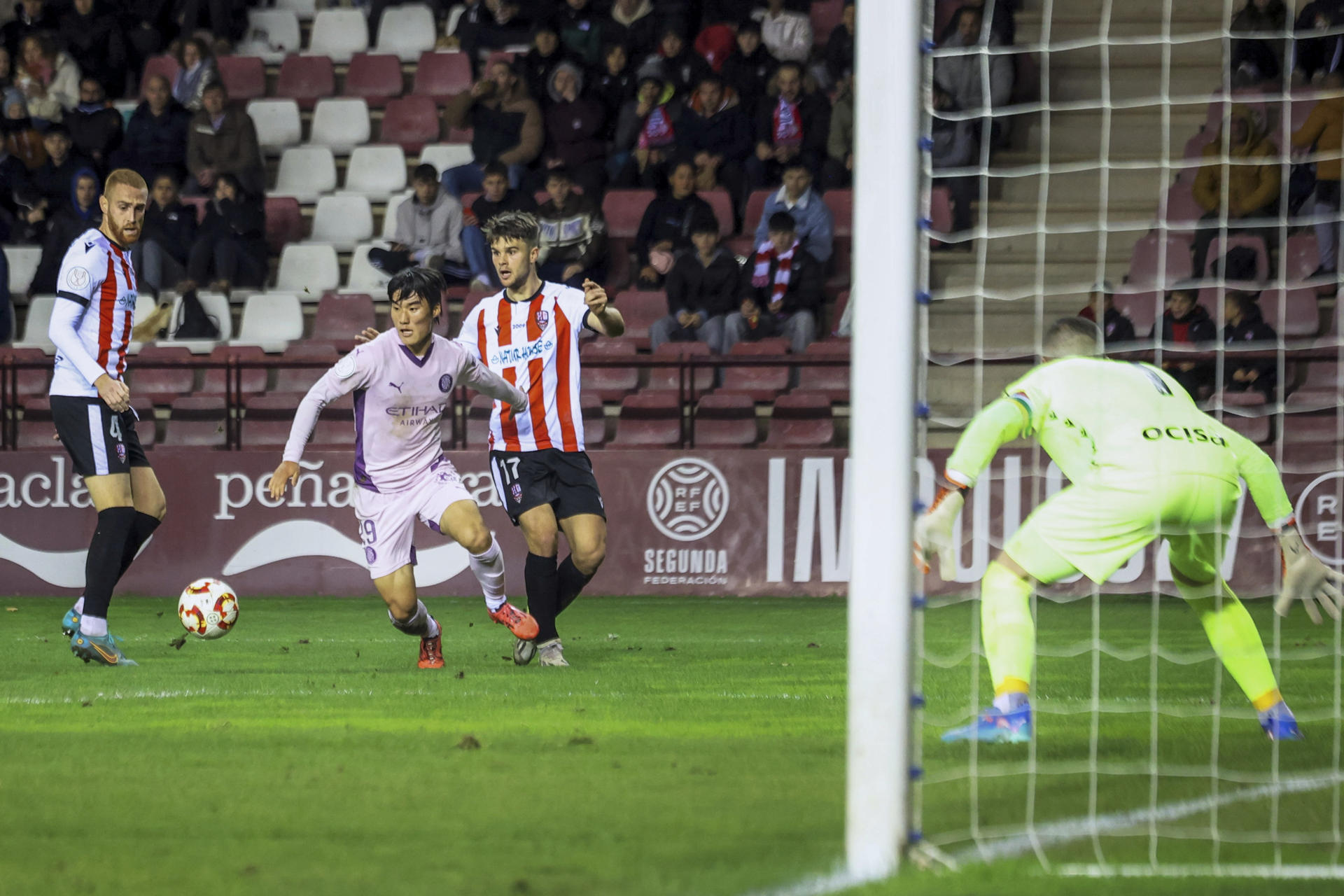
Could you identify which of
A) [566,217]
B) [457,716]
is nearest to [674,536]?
[566,217]

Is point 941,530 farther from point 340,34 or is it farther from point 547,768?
point 340,34

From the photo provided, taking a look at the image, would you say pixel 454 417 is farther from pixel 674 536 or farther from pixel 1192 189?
pixel 1192 189

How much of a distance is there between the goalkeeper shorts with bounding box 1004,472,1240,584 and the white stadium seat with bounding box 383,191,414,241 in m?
10.2

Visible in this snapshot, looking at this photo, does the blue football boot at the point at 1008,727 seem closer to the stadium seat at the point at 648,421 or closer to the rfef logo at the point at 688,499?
the rfef logo at the point at 688,499

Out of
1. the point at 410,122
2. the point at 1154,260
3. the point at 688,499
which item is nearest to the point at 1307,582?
the point at 688,499

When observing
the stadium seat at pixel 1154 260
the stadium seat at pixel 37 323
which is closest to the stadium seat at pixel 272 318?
the stadium seat at pixel 37 323

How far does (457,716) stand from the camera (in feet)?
17.3

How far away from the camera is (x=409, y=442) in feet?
22.3

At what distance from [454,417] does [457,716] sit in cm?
598

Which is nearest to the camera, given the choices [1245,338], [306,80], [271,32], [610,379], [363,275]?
[1245,338]

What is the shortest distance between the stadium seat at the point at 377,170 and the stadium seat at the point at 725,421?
200 inches

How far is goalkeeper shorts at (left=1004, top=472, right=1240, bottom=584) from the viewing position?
466 cm

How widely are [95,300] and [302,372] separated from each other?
5.26 meters

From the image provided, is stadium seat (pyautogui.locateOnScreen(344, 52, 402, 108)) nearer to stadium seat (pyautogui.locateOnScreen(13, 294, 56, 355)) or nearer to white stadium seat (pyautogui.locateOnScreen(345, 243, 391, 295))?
white stadium seat (pyautogui.locateOnScreen(345, 243, 391, 295))
